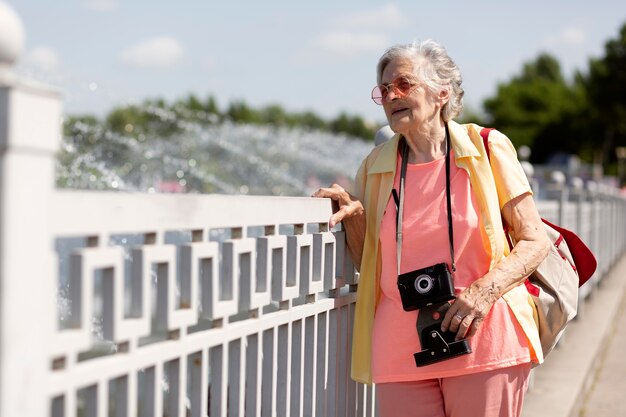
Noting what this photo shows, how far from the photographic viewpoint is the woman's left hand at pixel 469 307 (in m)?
3.43

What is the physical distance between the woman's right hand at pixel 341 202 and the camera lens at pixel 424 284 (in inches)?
18.4

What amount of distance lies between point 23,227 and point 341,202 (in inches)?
82.3

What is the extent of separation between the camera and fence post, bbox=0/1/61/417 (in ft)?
6.07

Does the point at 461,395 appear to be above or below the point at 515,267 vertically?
below

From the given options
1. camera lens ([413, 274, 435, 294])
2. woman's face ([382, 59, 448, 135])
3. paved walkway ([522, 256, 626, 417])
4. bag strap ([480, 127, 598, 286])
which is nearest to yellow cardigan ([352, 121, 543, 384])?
woman's face ([382, 59, 448, 135])

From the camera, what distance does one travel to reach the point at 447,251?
3527 millimetres

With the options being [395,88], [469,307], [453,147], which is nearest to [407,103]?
[395,88]

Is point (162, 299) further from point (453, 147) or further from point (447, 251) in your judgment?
point (453, 147)

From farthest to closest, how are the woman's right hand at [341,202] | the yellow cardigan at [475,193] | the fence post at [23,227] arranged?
the woman's right hand at [341,202] < the yellow cardigan at [475,193] < the fence post at [23,227]

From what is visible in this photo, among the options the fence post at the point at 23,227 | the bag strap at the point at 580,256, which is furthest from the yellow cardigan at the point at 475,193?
the fence post at the point at 23,227

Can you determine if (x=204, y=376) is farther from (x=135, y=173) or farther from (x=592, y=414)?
(x=135, y=173)

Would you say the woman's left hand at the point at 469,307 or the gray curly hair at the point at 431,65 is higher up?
the gray curly hair at the point at 431,65

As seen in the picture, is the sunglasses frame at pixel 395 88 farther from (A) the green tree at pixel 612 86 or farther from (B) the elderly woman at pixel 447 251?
(A) the green tree at pixel 612 86

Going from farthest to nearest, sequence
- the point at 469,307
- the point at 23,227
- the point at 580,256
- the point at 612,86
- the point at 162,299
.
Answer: the point at 612,86
the point at 580,256
the point at 469,307
the point at 162,299
the point at 23,227
